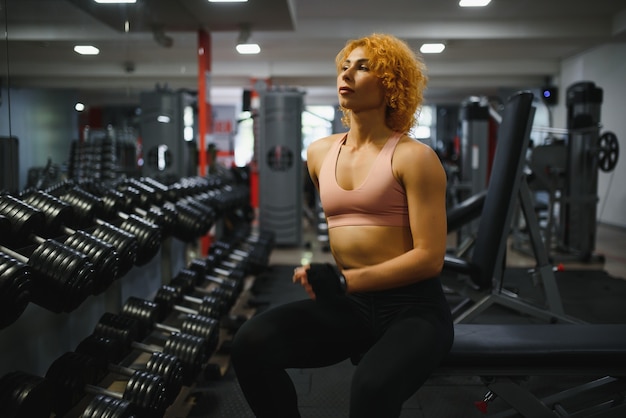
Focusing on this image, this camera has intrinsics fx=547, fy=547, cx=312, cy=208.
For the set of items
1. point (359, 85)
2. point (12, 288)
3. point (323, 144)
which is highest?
point (359, 85)

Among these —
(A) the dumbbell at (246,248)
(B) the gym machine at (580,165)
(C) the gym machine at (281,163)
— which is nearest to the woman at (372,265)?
(A) the dumbbell at (246,248)

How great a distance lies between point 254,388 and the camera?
3.91ft

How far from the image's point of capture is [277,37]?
6445 millimetres

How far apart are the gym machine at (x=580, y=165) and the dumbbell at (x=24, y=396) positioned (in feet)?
14.0

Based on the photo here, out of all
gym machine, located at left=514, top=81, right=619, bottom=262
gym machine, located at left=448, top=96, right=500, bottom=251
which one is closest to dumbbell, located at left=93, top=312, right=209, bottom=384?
gym machine, located at left=514, top=81, right=619, bottom=262

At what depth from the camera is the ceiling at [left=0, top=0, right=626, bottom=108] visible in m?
2.48

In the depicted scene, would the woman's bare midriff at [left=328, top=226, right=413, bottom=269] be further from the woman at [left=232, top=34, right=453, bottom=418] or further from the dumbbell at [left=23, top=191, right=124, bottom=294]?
the dumbbell at [left=23, top=191, right=124, bottom=294]

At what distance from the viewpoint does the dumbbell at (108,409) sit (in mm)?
1358

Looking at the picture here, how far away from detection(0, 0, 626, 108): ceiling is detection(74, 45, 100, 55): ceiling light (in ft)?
0.12

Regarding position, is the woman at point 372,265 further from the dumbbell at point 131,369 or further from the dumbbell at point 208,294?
the dumbbell at point 208,294

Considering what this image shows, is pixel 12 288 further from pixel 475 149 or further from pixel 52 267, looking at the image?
pixel 475 149

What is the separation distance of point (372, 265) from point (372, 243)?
0.05 metres

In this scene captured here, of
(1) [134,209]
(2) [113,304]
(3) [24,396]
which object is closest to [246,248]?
(1) [134,209]

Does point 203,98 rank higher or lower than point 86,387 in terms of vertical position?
higher
